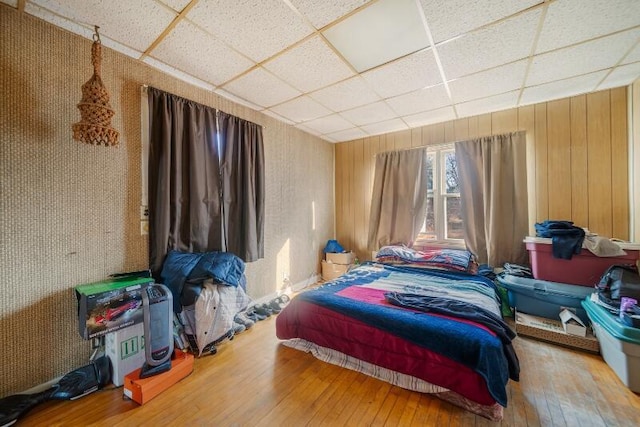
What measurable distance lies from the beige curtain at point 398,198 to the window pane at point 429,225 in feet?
0.45

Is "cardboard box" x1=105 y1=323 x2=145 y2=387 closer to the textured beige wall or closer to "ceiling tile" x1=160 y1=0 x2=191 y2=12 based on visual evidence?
the textured beige wall

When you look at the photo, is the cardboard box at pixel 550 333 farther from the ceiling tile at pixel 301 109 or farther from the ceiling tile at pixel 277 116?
the ceiling tile at pixel 277 116

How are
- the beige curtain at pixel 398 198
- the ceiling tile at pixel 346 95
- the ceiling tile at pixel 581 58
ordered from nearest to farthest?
the ceiling tile at pixel 581 58 → the ceiling tile at pixel 346 95 → the beige curtain at pixel 398 198

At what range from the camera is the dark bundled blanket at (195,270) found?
209 centimetres

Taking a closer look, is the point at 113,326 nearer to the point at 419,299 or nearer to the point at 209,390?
the point at 209,390

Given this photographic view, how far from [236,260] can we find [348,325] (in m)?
1.23

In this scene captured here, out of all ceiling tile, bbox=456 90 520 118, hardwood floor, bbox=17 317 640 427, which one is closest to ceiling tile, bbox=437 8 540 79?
ceiling tile, bbox=456 90 520 118

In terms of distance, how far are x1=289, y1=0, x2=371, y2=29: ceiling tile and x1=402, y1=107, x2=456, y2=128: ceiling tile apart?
204cm

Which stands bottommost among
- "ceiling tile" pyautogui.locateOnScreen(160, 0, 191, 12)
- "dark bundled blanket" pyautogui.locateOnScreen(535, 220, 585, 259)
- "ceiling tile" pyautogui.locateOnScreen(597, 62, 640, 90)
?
"dark bundled blanket" pyautogui.locateOnScreen(535, 220, 585, 259)

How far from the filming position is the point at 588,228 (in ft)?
9.05

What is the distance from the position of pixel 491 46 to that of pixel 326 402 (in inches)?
116

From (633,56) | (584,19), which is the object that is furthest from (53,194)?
(633,56)

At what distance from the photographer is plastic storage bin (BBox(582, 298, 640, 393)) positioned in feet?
5.48

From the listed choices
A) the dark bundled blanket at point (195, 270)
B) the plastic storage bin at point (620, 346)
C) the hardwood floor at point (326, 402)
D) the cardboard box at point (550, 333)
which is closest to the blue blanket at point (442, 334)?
the hardwood floor at point (326, 402)
